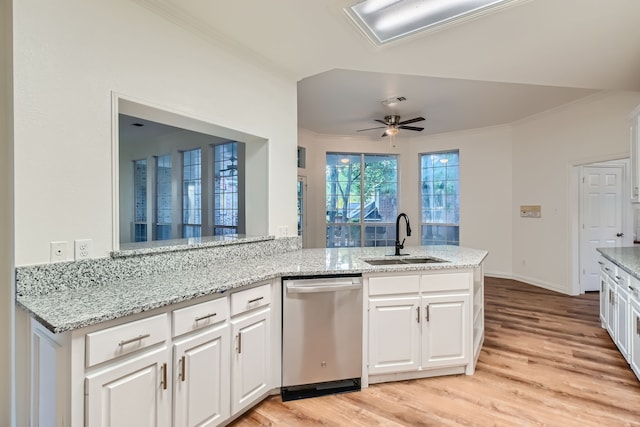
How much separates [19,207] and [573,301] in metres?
5.74

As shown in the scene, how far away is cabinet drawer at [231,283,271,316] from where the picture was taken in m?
1.89

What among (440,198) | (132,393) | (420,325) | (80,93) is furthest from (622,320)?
(440,198)

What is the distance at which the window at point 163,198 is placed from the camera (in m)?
6.22

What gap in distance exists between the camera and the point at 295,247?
3.20 meters

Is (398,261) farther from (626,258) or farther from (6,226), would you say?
(6,226)

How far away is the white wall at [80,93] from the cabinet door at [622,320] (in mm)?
3467

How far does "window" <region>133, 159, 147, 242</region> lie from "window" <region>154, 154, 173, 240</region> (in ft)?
1.38

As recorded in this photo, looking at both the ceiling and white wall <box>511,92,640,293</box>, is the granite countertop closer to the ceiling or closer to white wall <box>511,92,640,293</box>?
the ceiling

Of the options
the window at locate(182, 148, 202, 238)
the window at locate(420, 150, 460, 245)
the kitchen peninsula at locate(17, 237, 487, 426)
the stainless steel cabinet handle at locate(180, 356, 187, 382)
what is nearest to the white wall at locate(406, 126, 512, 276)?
the window at locate(420, 150, 460, 245)

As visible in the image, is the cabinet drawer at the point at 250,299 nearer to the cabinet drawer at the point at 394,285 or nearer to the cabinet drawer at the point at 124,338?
the cabinet drawer at the point at 124,338

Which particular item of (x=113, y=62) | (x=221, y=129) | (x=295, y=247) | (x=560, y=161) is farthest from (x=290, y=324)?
(x=560, y=161)

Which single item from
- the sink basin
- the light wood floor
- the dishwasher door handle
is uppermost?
the sink basin

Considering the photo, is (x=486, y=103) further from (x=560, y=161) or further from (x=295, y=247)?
(x=295, y=247)

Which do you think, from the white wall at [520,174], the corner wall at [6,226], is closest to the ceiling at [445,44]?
the corner wall at [6,226]
